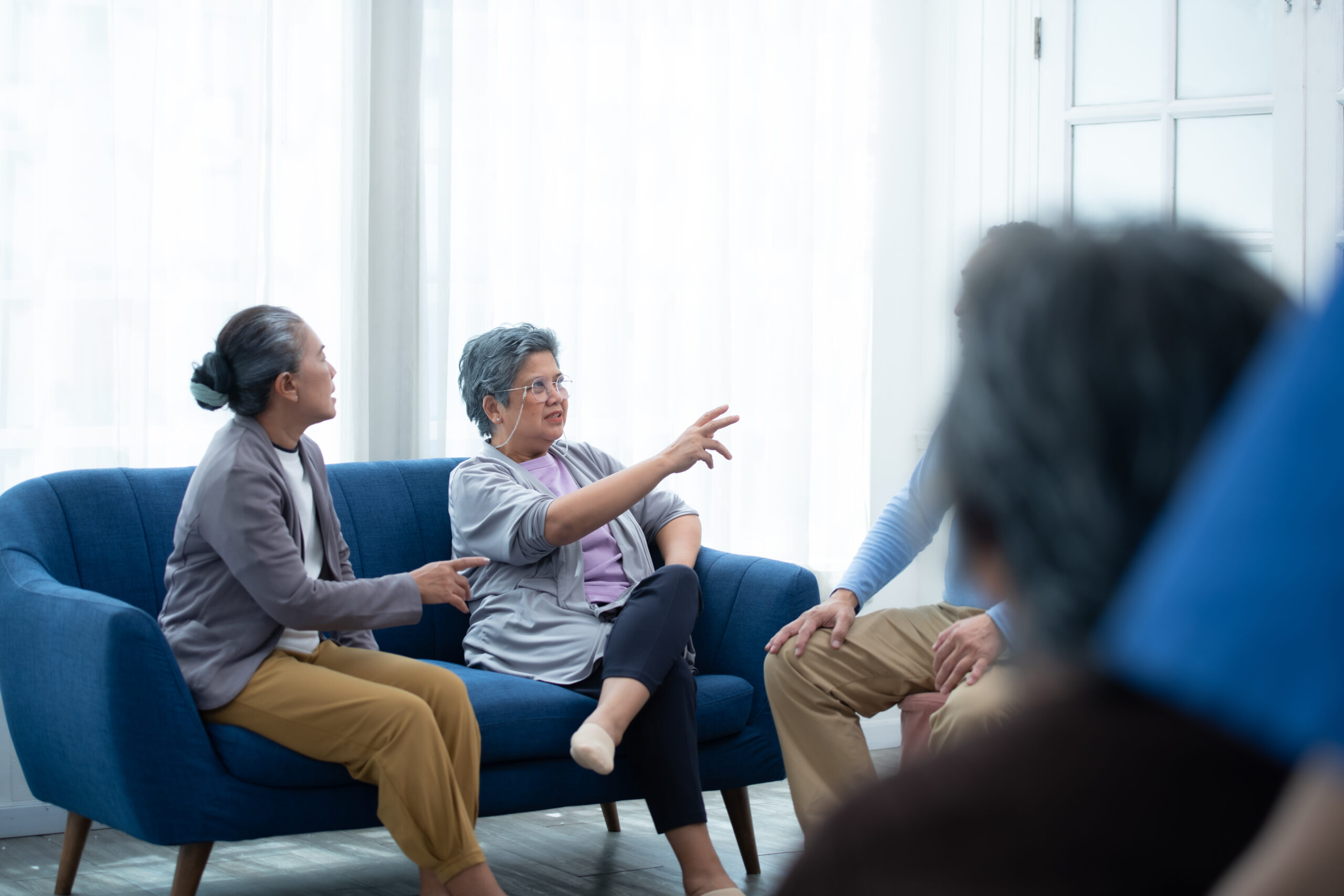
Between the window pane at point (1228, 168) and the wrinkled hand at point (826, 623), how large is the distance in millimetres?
1591

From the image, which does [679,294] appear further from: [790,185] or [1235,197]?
[1235,197]

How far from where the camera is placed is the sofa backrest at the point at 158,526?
244 centimetres

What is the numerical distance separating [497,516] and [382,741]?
2.00 ft

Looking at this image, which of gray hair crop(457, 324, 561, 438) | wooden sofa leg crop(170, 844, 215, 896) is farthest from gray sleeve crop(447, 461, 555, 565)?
wooden sofa leg crop(170, 844, 215, 896)

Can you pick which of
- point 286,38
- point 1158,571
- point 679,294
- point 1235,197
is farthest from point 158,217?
point 1158,571

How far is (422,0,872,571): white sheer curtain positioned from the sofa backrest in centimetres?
49

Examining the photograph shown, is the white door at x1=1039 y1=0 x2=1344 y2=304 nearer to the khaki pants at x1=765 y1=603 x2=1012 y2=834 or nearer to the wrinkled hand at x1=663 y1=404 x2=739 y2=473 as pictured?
the wrinkled hand at x1=663 y1=404 x2=739 y2=473

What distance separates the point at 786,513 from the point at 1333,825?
3.41m

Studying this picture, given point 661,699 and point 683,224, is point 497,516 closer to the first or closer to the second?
point 661,699

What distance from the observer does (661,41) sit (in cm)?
359

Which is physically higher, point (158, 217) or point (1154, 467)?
point (158, 217)

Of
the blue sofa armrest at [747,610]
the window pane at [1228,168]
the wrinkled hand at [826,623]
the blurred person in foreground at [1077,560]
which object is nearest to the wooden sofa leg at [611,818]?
the blue sofa armrest at [747,610]

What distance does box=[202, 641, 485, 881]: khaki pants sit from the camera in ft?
6.93

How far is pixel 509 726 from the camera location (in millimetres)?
2316
